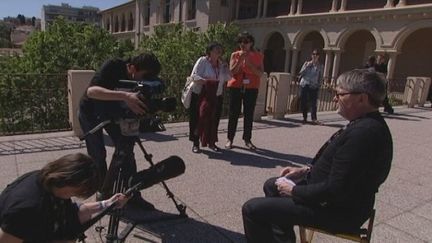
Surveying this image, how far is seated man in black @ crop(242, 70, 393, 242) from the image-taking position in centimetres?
221

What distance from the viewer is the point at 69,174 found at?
190 cm

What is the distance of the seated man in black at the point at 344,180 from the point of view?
7.27 ft

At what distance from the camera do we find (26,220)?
74.5 inches

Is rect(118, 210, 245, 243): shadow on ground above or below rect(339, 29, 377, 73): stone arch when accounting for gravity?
below

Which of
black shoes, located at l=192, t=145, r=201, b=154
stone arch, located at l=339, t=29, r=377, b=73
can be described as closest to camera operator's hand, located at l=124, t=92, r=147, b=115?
black shoes, located at l=192, t=145, r=201, b=154

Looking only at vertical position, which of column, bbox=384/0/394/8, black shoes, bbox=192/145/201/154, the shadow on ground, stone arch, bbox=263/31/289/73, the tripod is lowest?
the shadow on ground

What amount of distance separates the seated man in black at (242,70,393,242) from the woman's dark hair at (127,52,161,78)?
1.31m

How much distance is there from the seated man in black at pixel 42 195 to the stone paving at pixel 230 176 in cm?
126

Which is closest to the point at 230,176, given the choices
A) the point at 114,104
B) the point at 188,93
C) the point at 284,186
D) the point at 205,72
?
the point at 188,93

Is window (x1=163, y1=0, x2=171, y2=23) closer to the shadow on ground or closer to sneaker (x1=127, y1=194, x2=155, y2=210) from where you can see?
sneaker (x1=127, y1=194, x2=155, y2=210)

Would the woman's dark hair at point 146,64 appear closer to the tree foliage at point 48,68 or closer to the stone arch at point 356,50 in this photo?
the tree foliage at point 48,68

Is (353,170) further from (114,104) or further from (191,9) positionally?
(191,9)

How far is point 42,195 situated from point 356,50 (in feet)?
99.9

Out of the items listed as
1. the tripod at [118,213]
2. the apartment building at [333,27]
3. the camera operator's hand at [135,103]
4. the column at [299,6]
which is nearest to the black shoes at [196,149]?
the tripod at [118,213]
